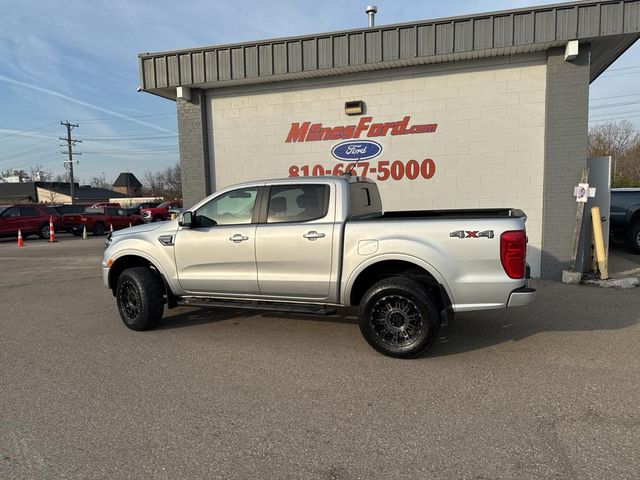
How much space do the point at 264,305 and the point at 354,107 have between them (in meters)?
5.73

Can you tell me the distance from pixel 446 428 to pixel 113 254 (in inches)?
184

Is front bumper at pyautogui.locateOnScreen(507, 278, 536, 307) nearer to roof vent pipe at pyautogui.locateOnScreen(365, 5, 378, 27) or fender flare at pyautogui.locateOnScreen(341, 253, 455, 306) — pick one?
fender flare at pyautogui.locateOnScreen(341, 253, 455, 306)

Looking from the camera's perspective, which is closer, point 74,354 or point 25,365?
point 25,365

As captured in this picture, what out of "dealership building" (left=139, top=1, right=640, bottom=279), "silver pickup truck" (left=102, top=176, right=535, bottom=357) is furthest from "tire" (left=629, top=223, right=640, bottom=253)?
"silver pickup truck" (left=102, top=176, right=535, bottom=357)

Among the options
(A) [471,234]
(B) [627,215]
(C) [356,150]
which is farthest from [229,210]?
(B) [627,215]

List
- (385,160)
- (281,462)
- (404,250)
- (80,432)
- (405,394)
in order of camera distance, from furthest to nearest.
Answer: (385,160), (404,250), (405,394), (80,432), (281,462)

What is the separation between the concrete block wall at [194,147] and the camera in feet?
34.0

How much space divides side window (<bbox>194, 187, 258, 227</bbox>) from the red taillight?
2822mm

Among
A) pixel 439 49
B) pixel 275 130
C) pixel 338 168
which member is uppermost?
pixel 439 49

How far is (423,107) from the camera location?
29.7ft

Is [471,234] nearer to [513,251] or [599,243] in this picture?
[513,251]

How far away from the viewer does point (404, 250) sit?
443 centimetres

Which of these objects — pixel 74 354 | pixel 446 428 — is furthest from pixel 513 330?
pixel 74 354

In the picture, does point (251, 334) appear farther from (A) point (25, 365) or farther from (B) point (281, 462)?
(B) point (281, 462)
